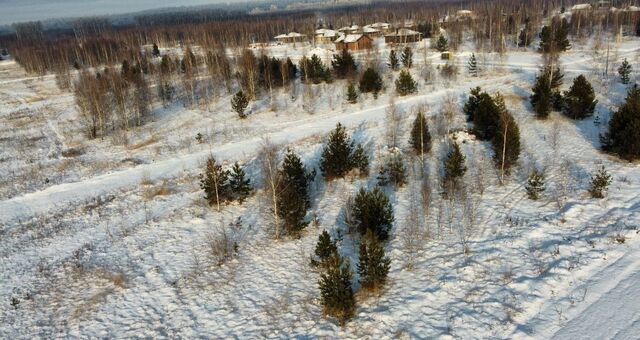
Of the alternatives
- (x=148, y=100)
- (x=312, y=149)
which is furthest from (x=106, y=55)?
(x=312, y=149)

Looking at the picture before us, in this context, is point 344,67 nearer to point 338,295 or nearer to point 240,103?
point 240,103

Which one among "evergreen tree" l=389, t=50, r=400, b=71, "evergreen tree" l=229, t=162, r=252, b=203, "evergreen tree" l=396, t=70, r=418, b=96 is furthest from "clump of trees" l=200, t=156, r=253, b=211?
"evergreen tree" l=389, t=50, r=400, b=71

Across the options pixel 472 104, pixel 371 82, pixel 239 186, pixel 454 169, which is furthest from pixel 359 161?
pixel 371 82

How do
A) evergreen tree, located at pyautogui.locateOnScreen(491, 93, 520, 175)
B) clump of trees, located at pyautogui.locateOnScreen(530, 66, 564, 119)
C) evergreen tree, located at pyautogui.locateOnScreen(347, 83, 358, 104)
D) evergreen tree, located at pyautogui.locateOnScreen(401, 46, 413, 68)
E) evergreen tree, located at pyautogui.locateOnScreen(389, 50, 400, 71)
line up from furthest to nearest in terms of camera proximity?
1. evergreen tree, located at pyautogui.locateOnScreen(401, 46, 413, 68)
2. evergreen tree, located at pyautogui.locateOnScreen(389, 50, 400, 71)
3. evergreen tree, located at pyautogui.locateOnScreen(347, 83, 358, 104)
4. clump of trees, located at pyautogui.locateOnScreen(530, 66, 564, 119)
5. evergreen tree, located at pyautogui.locateOnScreen(491, 93, 520, 175)

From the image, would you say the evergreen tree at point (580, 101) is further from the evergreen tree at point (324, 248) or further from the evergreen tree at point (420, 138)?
the evergreen tree at point (324, 248)

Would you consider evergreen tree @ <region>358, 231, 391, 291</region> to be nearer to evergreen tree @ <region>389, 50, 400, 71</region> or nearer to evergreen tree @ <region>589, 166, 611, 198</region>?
evergreen tree @ <region>589, 166, 611, 198</region>

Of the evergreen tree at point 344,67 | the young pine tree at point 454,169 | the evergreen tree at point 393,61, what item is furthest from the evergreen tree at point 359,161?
the evergreen tree at point 393,61
